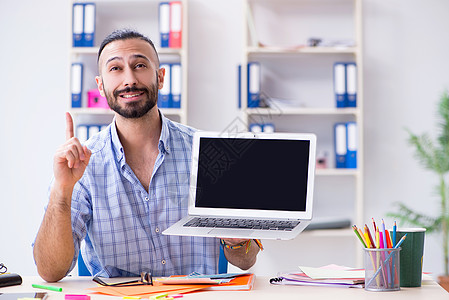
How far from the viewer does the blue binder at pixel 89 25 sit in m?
3.28

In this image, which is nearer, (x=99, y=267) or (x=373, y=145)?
(x=99, y=267)

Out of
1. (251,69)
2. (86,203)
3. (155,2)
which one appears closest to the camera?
(86,203)

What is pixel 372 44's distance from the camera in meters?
3.53

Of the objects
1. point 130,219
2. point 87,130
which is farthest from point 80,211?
point 87,130

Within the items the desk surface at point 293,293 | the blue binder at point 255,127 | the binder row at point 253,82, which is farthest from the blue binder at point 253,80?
the desk surface at point 293,293

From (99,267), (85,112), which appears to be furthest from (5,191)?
(99,267)

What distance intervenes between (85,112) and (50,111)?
44 centimetres

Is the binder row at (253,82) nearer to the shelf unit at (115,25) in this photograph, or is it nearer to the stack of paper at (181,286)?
the shelf unit at (115,25)

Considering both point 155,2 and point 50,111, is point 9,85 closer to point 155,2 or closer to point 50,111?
point 50,111

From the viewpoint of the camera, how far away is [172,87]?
3258 millimetres

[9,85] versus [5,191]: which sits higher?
[9,85]

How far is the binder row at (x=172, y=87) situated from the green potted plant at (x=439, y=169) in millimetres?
1484

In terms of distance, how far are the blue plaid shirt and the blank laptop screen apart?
0.37 feet

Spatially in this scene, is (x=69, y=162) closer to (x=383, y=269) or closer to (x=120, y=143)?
(x=120, y=143)
